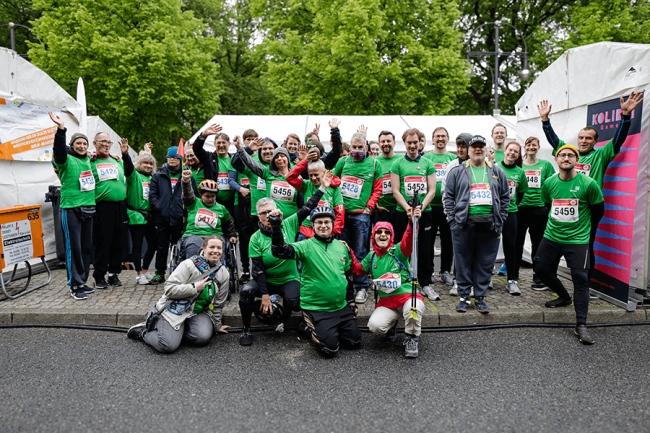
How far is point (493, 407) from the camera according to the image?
10.5ft

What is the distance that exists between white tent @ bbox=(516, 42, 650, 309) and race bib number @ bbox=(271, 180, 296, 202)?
3966 millimetres

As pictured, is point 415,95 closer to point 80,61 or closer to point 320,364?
point 80,61

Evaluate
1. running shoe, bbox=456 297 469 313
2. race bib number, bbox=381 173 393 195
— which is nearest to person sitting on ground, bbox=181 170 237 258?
race bib number, bbox=381 173 393 195

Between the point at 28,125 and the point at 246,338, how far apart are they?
18.8 feet

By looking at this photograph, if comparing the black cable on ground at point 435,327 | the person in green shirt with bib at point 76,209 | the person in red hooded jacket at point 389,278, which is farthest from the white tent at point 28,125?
the person in red hooded jacket at point 389,278

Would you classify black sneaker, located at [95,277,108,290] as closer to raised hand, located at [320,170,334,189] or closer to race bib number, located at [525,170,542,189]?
raised hand, located at [320,170,334,189]

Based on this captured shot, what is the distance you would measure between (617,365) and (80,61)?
18.6m

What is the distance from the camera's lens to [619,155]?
525cm

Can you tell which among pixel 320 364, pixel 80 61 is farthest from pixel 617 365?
pixel 80 61

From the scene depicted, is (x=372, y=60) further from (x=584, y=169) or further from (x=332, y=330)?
(x=332, y=330)

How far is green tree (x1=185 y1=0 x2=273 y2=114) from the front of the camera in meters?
25.0

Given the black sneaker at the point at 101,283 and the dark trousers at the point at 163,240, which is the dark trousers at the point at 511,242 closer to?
the dark trousers at the point at 163,240

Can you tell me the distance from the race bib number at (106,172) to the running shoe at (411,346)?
4591 mm

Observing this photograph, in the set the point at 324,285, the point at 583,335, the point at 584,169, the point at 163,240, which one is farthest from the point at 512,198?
the point at 163,240
